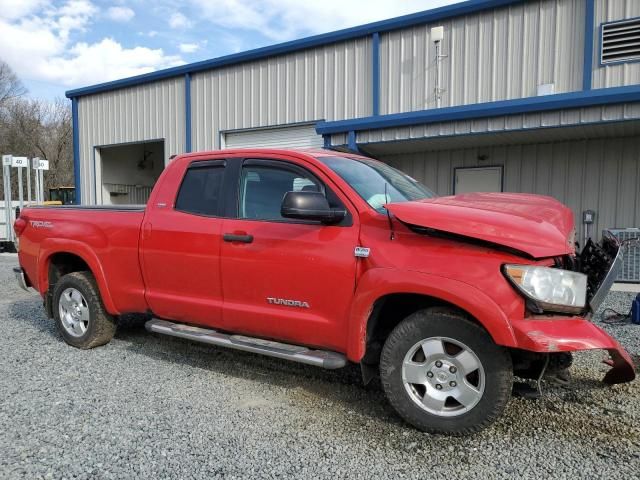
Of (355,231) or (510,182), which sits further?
(510,182)

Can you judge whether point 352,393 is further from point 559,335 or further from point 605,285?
point 605,285

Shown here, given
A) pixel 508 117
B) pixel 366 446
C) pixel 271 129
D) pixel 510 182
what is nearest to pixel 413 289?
pixel 366 446

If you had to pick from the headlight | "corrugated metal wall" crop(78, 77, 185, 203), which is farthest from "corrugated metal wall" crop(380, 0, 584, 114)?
the headlight

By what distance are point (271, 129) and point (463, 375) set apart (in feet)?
39.3

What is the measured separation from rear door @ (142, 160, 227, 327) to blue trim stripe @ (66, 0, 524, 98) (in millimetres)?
9212

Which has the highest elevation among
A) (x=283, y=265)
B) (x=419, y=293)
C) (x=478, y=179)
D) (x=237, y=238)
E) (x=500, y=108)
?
(x=500, y=108)

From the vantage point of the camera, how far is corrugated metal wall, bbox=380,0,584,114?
10.3 m

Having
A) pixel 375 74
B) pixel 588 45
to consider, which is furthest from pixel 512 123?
pixel 375 74

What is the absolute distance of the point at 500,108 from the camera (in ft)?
26.7

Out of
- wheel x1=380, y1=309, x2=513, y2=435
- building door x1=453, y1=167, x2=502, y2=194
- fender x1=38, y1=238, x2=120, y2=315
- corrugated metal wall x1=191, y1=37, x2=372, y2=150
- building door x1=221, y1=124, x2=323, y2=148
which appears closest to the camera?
wheel x1=380, y1=309, x2=513, y2=435

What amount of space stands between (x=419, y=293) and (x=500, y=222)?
0.65 meters

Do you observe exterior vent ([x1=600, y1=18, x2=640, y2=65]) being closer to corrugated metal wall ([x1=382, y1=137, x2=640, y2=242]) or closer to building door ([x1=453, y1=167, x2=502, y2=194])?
corrugated metal wall ([x1=382, y1=137, x2=640, y2=242])

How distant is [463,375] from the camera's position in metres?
2.99

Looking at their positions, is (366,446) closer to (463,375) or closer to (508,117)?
(463,375)
